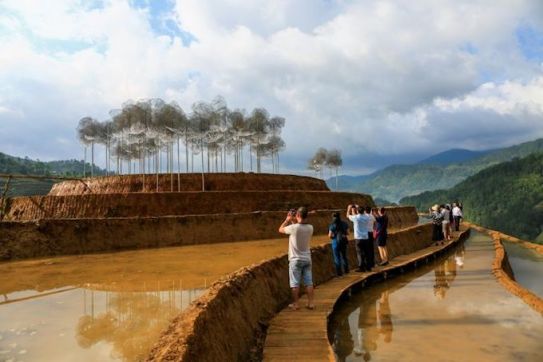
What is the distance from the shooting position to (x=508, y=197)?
137 m

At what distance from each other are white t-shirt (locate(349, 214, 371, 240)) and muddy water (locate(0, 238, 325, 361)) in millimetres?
4273

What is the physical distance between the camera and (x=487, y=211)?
134 m

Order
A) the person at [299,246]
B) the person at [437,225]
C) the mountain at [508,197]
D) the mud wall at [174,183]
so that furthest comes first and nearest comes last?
the mountain at [508,197]
the mud wall at [174,183]
the person at [437,225]
the person at [299,246]

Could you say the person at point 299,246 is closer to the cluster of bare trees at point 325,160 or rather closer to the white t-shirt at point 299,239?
the white t-shirt at point 299,239

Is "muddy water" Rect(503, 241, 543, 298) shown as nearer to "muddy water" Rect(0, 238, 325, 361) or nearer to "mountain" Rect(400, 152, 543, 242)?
"muddy water" Rect(0, 238, 325, 361)

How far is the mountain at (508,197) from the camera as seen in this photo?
117731mm

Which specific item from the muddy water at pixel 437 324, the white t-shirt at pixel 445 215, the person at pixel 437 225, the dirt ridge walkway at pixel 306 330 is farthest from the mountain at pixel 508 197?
the dirt ridge walkway at pixel 306 330

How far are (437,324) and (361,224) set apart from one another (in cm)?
458

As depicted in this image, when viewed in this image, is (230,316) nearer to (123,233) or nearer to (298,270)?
(298,270)

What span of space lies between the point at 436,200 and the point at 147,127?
15314 cm

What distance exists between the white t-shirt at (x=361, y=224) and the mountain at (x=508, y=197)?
350ft

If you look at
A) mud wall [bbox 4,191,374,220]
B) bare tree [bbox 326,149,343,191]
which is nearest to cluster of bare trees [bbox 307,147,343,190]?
bare tree [bbox 326,149,343,191]

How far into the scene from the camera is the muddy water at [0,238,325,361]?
21.8 feet

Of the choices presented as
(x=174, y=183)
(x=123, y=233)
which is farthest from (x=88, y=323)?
(x=174, y=183)
